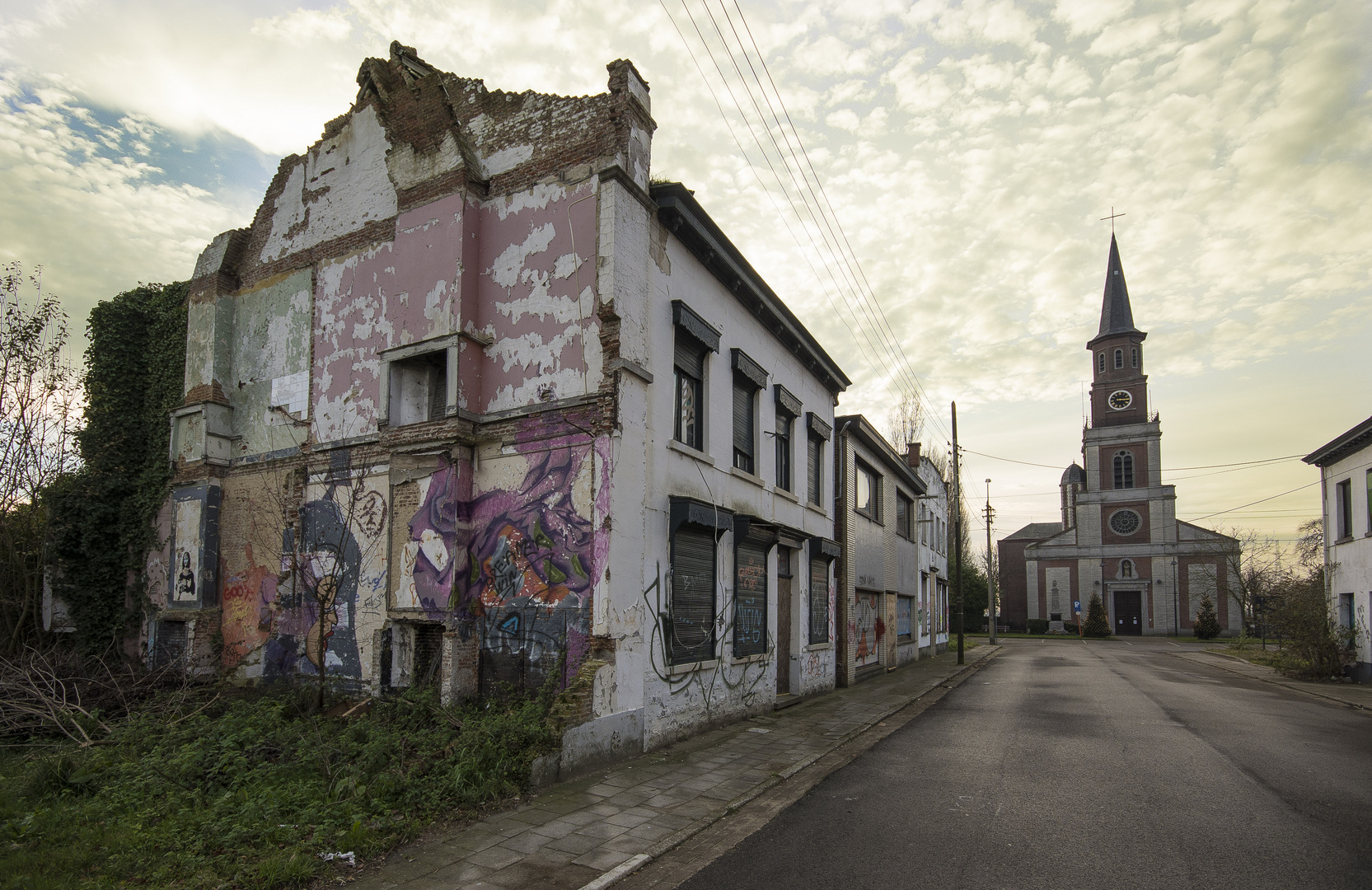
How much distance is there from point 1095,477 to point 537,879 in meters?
60.2

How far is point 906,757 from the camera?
9375mm

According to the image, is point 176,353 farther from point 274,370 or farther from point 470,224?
point 470,224

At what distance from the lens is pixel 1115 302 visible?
58156 millimetres

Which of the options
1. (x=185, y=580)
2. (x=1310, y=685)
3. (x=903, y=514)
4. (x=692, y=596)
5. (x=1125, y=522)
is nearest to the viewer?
(x=692, y=596)

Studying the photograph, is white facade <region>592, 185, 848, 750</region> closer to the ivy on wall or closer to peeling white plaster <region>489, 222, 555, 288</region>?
peeling white plaster <region>489, 222, 555, 288</region>

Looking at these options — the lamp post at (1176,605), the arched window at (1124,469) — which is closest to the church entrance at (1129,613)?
the lamp post at (1176,605)

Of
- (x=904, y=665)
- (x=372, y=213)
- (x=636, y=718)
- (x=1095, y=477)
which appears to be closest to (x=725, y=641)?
(x=636, y=718)

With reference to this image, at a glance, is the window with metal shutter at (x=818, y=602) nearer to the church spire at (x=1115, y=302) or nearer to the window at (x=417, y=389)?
the window at (x=417, y=389)

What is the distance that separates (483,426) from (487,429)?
0.11m

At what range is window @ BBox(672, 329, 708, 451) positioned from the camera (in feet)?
35.9

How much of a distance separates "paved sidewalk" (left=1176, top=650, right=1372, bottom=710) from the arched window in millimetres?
28308

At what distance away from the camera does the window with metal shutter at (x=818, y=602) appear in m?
15.4

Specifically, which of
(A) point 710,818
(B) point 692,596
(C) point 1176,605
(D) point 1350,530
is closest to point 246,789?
(A) point 710,818

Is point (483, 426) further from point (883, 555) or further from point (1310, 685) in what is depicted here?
point (1310, 685)
